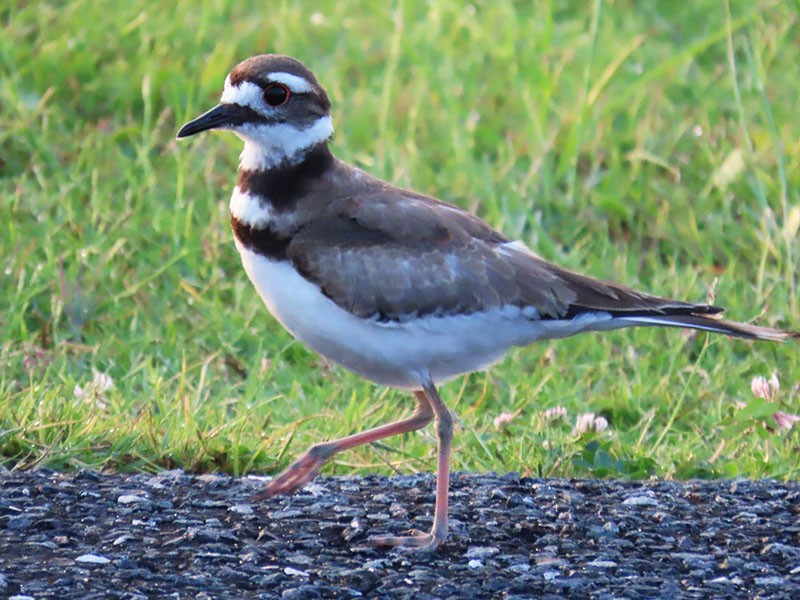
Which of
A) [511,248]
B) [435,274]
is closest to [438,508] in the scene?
[435,274]

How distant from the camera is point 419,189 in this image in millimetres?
8078

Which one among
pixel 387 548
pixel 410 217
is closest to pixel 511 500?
pixel 387 548

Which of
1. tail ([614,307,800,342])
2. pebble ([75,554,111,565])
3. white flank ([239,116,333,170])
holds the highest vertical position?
white flank ([239,116,333,170])

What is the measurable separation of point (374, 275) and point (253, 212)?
471mm

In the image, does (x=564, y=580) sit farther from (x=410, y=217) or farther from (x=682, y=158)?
(x=682, y=158)

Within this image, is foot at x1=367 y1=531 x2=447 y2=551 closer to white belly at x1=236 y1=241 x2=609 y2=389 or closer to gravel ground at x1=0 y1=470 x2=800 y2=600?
gravel ground at x1=0 y1=470 x2=800 y2=600

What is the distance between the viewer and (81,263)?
23.7ft

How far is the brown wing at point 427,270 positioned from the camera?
4832 millimetres

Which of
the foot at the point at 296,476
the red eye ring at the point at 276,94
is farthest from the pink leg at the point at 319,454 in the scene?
the red eye ring at the point at 276,94

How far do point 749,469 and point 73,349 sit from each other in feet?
10.3

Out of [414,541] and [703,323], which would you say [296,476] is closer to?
[414,541]

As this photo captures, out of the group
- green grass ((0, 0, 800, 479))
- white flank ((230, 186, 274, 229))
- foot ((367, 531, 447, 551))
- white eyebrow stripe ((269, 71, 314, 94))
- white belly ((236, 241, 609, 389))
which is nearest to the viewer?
Result: foot ((367, 531, 447, 551))

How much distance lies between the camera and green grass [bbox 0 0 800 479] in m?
5.87

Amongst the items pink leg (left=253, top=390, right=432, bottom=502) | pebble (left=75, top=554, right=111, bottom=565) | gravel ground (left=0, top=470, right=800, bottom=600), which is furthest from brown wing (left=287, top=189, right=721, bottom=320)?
pebble (left=75, top=554, right=111, bottom=565)
